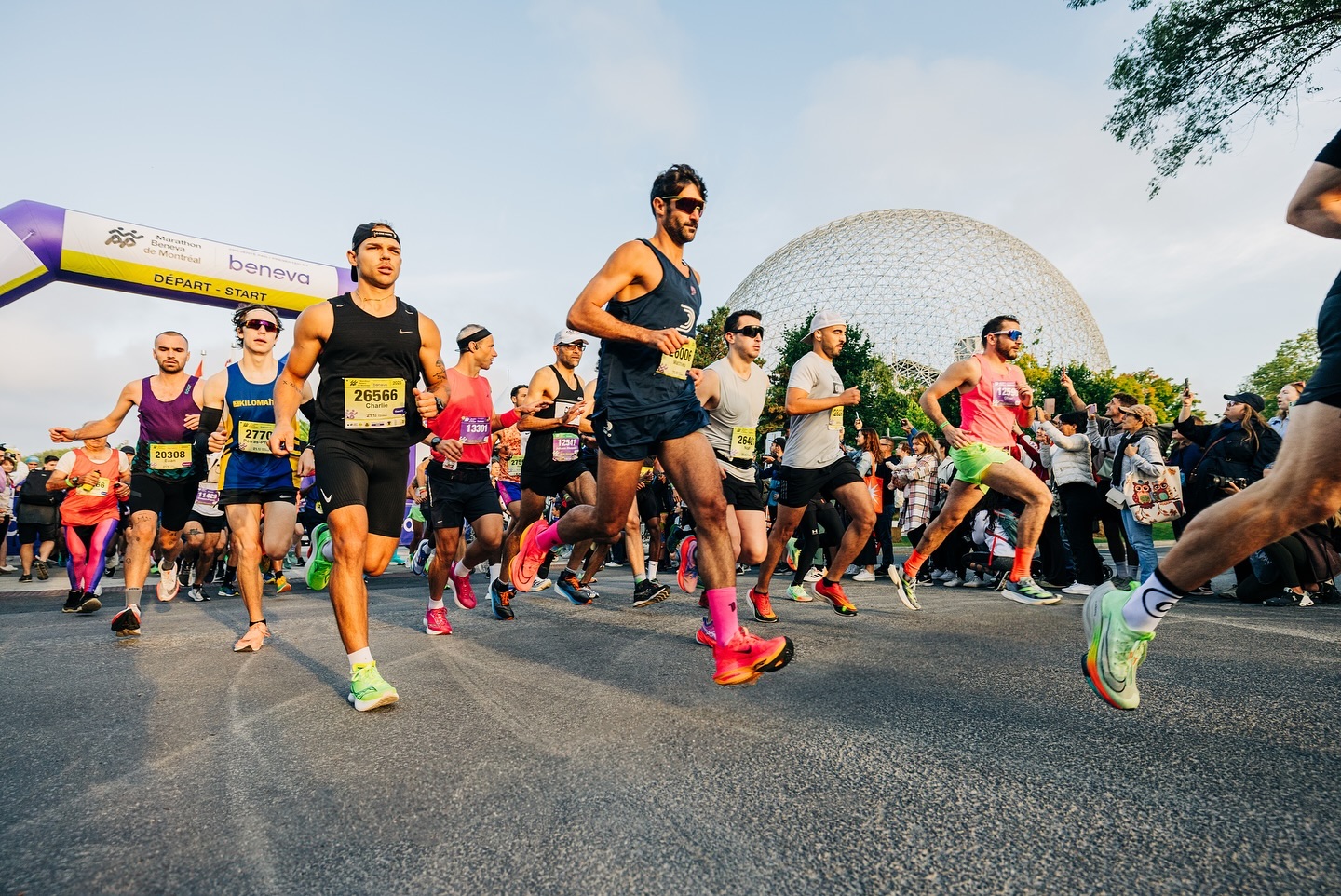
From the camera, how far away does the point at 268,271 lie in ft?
54.5

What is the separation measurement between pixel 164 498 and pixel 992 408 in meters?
6.40

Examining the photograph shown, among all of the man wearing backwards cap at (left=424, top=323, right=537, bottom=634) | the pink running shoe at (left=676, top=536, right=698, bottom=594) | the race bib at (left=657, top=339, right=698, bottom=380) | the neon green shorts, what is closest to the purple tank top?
the man wearing backwards cap at (left=424, top=323, right=537, bottom=634)

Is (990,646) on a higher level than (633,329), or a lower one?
lower

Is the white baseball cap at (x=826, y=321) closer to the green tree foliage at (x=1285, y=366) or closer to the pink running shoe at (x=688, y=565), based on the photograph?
the pink running shoe at (x=688, y=565)

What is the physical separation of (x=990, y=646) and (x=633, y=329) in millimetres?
2640

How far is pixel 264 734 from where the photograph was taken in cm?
269

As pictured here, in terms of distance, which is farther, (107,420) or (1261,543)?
(107,420)

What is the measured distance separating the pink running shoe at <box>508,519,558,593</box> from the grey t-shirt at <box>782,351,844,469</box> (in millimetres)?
1958

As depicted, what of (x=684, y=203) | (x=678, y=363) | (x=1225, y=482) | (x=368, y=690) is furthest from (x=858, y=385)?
(x=368, y=690)

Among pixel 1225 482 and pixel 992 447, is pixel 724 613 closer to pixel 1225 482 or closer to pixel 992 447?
pixel 992 447

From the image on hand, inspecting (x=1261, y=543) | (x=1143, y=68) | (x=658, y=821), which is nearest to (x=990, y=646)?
(x=1261, y=543)

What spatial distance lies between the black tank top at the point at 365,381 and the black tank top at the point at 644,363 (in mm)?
989

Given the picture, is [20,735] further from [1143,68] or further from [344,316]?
[1143,68]

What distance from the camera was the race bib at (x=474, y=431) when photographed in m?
5.77
